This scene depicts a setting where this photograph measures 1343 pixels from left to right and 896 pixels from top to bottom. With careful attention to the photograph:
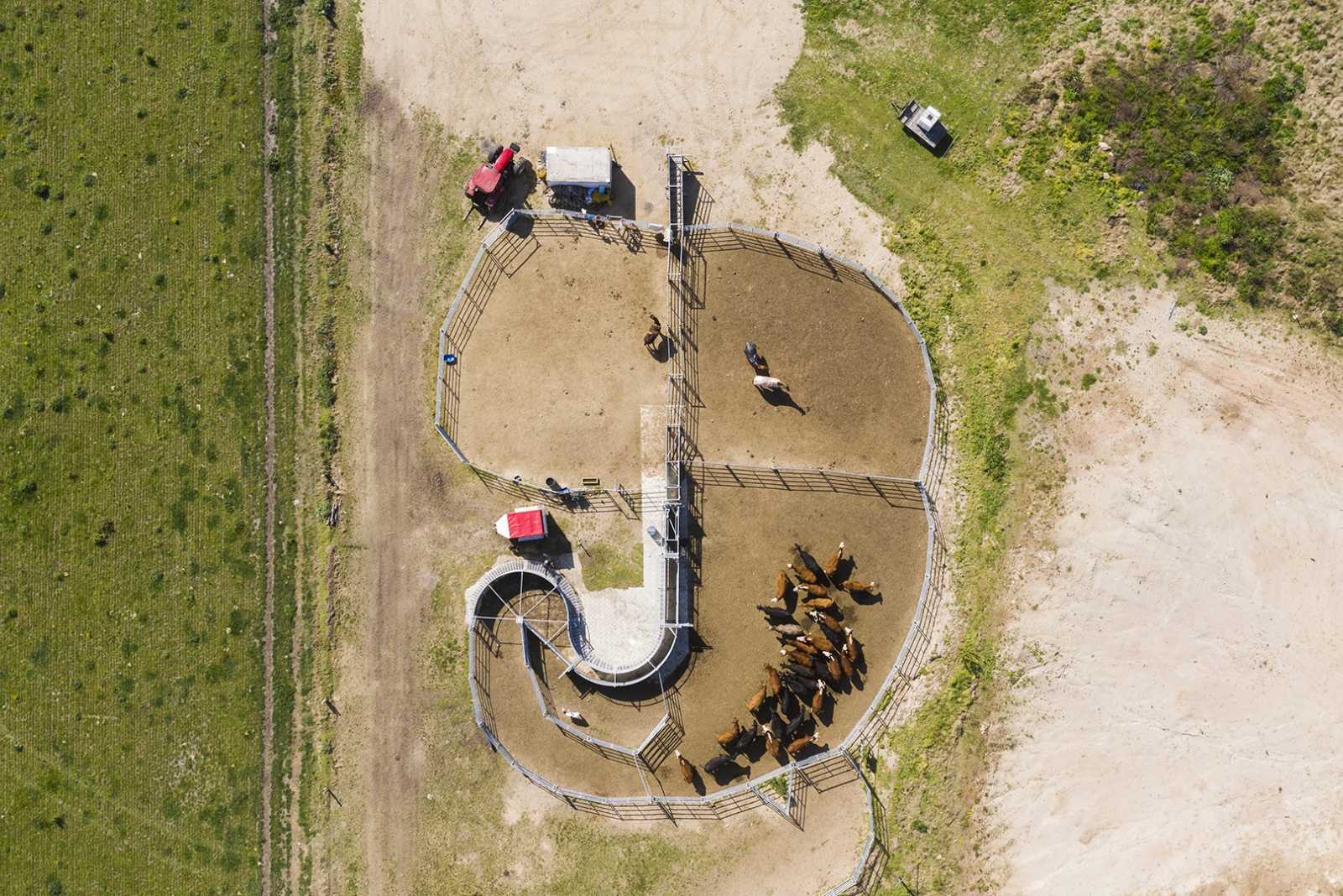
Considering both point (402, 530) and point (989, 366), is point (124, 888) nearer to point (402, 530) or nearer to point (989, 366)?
point (402, 530)

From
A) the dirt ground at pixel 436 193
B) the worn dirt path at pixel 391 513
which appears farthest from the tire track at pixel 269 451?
the worn dirt path at pixel 391 513

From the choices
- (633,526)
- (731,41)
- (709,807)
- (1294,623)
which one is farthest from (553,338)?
(1294,623)

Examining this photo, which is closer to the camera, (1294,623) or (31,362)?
(1294,623)

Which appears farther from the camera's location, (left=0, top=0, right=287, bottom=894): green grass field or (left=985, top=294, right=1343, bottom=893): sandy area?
(left=0, top=0, right=287, bottom=894): green grass field

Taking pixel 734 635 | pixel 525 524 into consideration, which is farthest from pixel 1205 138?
pixel 525 524

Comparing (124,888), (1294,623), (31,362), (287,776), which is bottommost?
(124,888)

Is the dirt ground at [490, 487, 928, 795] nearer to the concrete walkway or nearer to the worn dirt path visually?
the concrete walkway

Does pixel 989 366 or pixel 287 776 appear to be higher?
pixel 989 366

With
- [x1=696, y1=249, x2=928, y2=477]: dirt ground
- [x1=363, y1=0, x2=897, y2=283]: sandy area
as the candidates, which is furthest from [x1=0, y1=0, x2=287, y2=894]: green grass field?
[x1=696, y1=249, x2=928, y2=477]: dirt ground
